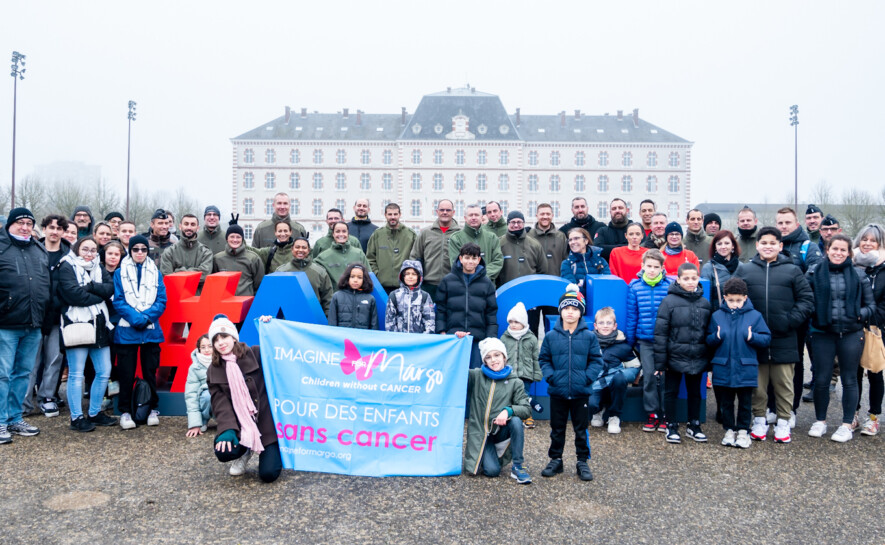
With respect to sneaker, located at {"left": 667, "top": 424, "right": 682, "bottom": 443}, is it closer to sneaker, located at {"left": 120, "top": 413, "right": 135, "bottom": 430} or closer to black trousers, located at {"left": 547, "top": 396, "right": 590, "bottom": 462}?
black trousers, located at {"left": 547, "top": 396, "right": 590, "bottom": 462}

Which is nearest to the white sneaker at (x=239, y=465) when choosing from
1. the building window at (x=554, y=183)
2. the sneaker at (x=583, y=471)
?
the sneaker at (x=583, y=471)

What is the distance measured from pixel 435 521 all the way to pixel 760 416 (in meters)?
3.90

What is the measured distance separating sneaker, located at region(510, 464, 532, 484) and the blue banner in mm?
477

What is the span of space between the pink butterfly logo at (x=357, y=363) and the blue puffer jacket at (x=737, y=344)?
3.39m

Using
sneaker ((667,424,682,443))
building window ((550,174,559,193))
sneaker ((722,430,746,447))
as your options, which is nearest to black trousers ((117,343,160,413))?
sneaker ((667,424,682,443))

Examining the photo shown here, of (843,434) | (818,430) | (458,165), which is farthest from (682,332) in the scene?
(458,165)

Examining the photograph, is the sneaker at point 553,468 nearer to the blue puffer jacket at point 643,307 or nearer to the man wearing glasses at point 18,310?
the blue puffer jacket at point 643,307

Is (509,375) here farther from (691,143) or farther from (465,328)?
(691,143)

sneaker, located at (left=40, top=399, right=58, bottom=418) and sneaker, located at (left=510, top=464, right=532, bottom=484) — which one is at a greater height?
sneaker, located at (left=40, top=399, right=58, bottom=418)

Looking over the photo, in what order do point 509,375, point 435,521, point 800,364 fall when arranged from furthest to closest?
point 800,364
point 509,375
point 435,521

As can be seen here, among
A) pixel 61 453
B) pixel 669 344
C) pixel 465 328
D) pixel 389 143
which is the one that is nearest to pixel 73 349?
pixel 61 453

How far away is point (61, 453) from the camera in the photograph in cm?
552

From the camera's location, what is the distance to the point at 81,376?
20.4ft

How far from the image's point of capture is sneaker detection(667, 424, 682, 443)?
603cm
